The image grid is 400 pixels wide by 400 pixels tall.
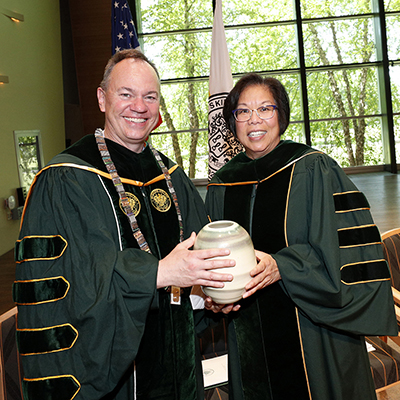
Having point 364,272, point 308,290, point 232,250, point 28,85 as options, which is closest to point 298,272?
point 308,290

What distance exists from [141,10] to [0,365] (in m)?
12.4

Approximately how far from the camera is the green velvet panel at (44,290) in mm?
1455

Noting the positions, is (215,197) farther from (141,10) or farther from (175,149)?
(141,10)

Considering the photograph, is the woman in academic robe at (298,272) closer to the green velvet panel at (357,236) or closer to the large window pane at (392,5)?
the green velvet panel at (357,236)

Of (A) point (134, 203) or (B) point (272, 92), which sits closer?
(A) point (134, 203)

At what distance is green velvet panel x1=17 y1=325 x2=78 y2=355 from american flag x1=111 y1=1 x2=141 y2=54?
208 inches

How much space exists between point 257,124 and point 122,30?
468cm

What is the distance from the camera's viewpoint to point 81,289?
4.71 ft

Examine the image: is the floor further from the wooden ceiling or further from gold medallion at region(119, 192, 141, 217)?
the wooden ceiling

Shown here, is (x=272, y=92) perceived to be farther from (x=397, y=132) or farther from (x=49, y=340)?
→ (x=397, y=132)

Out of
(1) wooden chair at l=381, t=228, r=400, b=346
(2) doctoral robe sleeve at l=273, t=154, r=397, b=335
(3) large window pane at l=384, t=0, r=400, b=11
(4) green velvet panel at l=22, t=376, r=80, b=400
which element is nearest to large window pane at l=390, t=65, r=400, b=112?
(3) large window pane at l=384, t=0, r=400, b=11

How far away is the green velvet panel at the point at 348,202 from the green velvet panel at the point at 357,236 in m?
0.10

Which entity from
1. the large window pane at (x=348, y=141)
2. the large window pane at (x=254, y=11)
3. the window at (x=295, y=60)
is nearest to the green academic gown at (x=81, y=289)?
the window at (x=295, y=60)

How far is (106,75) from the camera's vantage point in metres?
1.83
